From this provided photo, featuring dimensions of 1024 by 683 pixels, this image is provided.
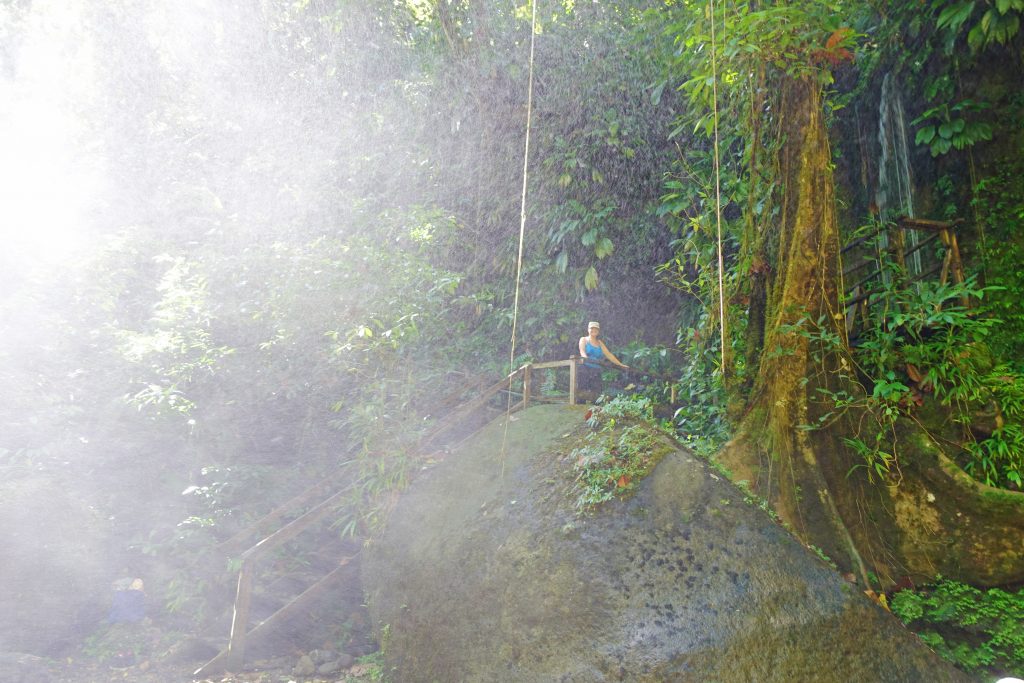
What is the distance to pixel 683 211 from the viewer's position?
871 cm

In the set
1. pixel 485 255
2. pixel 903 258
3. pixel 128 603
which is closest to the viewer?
pixel 903 258

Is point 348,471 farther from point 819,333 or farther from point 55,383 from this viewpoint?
point 55,383

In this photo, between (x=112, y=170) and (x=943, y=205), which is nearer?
(x=943, y=205)

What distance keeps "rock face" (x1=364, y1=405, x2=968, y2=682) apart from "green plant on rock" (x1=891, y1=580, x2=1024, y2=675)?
608 mm

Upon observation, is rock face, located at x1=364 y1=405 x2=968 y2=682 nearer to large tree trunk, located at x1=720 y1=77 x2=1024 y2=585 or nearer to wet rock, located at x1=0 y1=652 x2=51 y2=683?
large tree trunk, located at x1=720 y1=77 x2=1024 y2=585

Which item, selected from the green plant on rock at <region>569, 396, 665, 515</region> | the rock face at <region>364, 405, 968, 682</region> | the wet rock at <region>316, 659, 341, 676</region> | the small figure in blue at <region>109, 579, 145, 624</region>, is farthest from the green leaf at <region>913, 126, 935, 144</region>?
the small figure in blue at <region>109, 579, 145, 624</region>

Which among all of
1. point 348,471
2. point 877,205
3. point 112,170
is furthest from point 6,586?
point 877,205

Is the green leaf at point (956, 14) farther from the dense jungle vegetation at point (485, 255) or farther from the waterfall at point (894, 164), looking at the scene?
the waterfall at point (894, 164)

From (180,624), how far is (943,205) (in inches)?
373

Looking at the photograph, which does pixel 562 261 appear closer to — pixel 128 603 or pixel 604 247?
pixel 604 247

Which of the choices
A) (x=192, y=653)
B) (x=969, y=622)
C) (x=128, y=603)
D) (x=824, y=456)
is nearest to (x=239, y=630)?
(x=192, y=653)

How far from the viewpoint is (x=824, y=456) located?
4.89 m

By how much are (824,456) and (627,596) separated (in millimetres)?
1839

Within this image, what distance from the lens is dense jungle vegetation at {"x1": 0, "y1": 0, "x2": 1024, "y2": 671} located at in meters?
4.98
